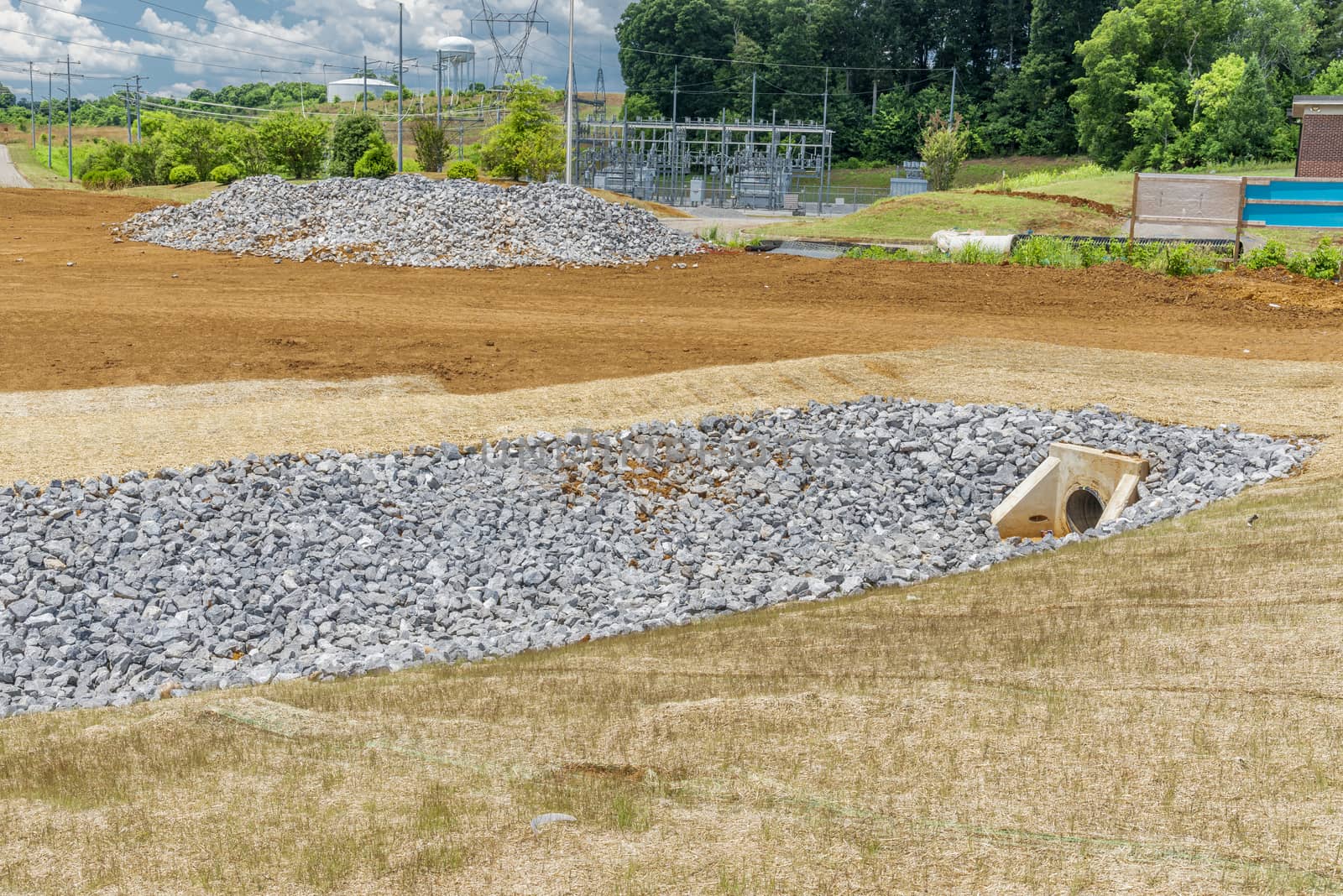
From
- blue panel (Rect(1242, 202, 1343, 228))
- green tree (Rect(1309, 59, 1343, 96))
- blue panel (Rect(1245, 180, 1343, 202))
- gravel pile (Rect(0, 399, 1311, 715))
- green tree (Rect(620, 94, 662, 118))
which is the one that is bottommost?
gravel pile (Rect(0, 399, 1311, 715))

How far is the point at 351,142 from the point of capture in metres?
45.8

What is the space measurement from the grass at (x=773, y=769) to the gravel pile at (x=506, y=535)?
147cm

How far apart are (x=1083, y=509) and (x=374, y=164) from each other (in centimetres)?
3552

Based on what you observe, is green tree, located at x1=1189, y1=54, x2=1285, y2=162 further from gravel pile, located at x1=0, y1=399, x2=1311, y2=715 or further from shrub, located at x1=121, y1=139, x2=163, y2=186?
gravel pile, located at x1=0, y1=399, x2=1311, y2=715

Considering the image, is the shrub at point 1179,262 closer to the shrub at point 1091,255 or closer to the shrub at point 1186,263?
the shrub at point 1186,263

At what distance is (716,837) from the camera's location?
420cm

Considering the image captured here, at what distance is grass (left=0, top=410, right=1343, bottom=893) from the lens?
4027mm

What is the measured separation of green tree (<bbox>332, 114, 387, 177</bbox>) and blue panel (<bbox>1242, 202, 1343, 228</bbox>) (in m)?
33.3

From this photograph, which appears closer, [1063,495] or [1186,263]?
[1063,495]

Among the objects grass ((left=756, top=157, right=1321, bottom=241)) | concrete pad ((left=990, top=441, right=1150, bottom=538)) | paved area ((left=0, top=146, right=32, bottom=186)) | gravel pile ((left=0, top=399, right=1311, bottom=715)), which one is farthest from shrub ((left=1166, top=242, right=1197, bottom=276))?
paved area ((left=0, top=146, right=32, bottom=186))

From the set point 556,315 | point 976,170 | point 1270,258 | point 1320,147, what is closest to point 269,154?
point 556,315

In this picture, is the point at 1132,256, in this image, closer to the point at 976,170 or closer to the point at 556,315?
the point at 556,315

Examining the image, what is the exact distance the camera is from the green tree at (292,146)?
43312 mm

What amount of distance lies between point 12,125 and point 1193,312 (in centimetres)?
12195
